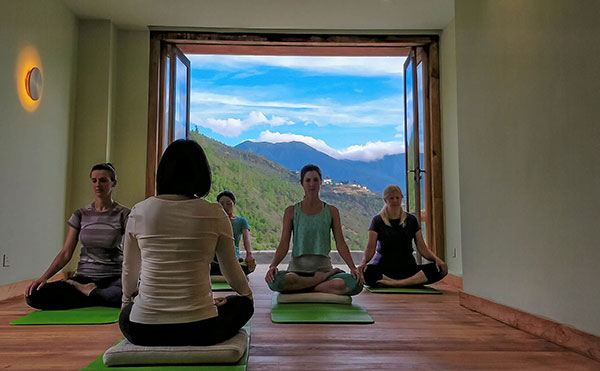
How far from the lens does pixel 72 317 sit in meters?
2.69

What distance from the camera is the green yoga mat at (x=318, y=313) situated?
8.63 feet

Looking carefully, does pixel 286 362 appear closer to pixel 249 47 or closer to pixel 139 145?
pixel 139 145

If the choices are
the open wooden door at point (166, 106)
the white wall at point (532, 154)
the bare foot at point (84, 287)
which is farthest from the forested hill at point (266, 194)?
the white wall at point (532, 154)

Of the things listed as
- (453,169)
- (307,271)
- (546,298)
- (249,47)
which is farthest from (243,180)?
(546,298)

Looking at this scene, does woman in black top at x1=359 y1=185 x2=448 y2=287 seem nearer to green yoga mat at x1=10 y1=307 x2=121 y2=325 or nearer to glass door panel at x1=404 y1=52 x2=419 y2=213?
glass door panel at x1=404 y1=52 x2=419 y2=213

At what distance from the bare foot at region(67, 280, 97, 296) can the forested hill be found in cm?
750

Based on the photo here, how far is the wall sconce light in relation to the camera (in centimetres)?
383

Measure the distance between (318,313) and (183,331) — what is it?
1204 mm

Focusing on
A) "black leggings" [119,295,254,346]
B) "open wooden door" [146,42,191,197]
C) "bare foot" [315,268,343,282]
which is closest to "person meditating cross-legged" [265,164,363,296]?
"bare foot" [315,268,343,282]

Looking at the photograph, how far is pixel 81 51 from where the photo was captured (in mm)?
4852

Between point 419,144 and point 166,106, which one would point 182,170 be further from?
point 419,144

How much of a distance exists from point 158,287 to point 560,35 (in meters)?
2.02

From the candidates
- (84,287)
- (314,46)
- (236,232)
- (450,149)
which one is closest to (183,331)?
(84,287)

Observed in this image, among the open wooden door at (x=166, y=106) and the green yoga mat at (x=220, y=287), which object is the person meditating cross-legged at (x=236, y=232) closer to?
the green yoga mat at (x=220, y=287)
